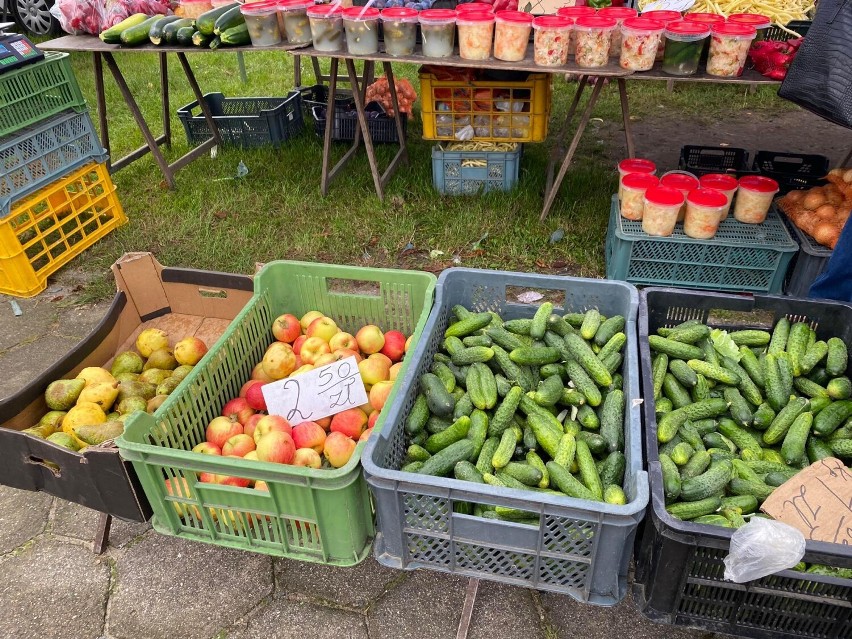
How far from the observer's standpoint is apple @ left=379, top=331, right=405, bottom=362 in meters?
2.65

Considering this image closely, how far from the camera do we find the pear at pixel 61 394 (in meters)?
2.50

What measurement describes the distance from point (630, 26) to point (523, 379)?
101 inches

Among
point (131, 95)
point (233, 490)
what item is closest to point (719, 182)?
point (233, 490)

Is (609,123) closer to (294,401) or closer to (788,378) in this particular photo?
(788,378)

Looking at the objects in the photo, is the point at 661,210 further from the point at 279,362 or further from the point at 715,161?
the point at 279,362

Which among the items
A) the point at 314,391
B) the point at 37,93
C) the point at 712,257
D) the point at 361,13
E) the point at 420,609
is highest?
the point at 361,13

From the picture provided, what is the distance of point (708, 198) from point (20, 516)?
3.76 meters

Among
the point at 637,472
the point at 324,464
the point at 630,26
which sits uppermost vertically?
the point at 630,26

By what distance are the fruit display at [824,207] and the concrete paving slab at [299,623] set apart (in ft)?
10.1

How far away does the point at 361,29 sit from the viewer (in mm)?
4141

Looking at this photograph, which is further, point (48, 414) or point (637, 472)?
point (48, 414)

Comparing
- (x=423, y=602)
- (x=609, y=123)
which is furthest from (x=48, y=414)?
(x=609, y=123)

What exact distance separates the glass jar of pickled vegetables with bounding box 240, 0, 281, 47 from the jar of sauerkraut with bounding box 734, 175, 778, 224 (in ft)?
Result: 10.7

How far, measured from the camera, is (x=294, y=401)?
7.44 feet
